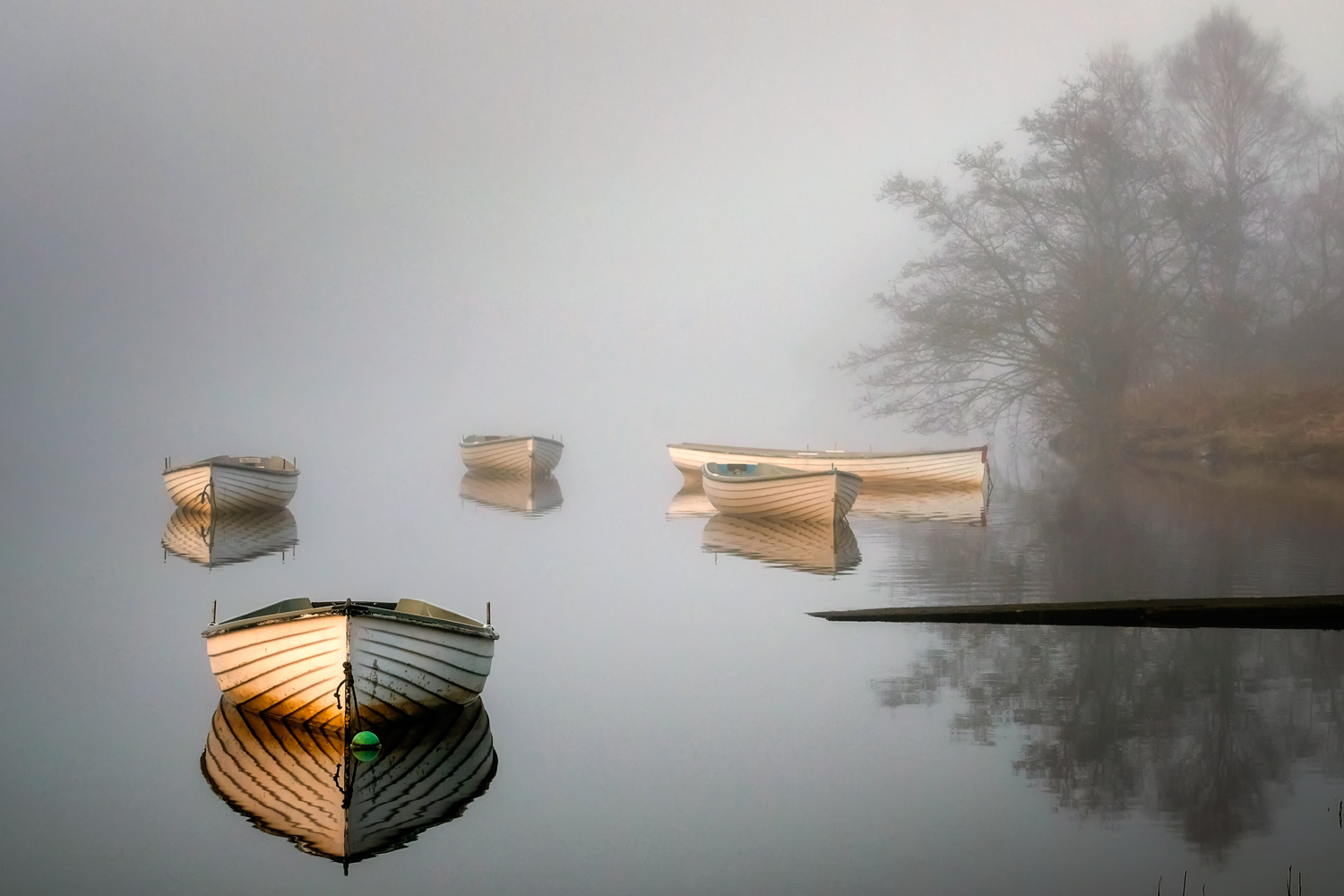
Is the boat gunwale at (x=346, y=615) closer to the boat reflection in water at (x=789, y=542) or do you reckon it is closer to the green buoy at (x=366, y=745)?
the green buoy at (x=366, y=745)

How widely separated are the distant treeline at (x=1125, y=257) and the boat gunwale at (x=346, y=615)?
32.7m

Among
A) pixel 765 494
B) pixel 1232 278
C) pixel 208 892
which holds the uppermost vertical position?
pixel 1232 278

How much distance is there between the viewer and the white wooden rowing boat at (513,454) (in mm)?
36344

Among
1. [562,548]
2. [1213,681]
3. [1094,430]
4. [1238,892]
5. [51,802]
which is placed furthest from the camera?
[1094,430]

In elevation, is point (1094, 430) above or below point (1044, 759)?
above

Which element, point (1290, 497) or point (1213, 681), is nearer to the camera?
point (1213, 681)

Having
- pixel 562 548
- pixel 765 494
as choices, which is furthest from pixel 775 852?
pixel 765 494

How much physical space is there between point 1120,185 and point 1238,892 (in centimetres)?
3683

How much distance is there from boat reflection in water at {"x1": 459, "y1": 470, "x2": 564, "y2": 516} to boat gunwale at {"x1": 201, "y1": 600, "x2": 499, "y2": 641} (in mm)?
16997

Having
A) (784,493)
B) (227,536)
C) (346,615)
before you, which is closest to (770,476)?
(784,493)

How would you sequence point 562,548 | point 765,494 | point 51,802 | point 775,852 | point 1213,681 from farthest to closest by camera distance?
1. point 765,494
2. point 562,548
3. point 1213,681
4. point 51,802
5. point 775,852

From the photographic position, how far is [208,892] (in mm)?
6961

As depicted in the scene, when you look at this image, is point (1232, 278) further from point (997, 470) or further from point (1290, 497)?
point (1290, 497)

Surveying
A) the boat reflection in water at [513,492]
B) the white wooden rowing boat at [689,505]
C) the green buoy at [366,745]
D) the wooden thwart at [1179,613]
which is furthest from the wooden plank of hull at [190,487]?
the green buoy at [366,745]
